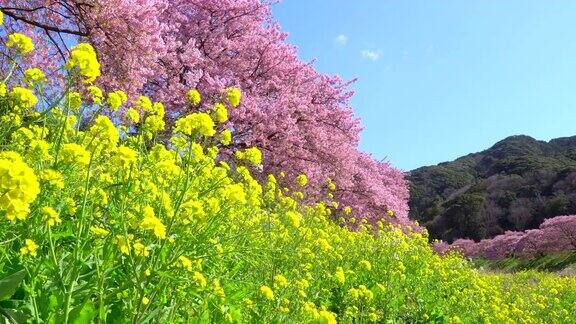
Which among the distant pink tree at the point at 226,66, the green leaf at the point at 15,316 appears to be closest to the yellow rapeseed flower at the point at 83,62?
the green leaf at the point at 15,316

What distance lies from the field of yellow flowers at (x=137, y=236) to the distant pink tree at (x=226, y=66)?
5.75 metres

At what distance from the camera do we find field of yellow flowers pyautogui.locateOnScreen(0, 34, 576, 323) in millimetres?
2105

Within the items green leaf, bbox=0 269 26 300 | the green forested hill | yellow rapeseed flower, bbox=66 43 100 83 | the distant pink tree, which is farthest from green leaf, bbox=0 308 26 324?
the green forested hill

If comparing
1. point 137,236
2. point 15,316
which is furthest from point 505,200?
point 15,316

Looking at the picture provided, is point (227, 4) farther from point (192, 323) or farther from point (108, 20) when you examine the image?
point (192, 323)

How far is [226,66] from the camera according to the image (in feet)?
46.7

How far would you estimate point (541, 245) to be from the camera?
27203 millimetres

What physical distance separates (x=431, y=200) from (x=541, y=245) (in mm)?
26687

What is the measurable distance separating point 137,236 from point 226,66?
11697 mm

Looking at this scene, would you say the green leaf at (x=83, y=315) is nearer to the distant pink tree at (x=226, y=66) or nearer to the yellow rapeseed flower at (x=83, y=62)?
the yellow rapeseed flower at (x=83, y=62)

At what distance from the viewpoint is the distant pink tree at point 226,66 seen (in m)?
10.0

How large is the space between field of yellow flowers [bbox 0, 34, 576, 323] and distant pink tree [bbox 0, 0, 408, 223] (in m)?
5.75

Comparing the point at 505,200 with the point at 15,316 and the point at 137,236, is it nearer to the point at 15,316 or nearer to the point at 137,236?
the point at 137,236

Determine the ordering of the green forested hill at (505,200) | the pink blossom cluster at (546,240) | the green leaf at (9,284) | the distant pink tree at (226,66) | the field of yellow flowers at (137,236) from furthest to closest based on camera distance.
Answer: the green forested hill at (505,200)
the pink blossom cluster at (546,240)
the distant pink tree at (226,66)
the field of yellow flowers at (137,236)
the green leaf at (9,284)
